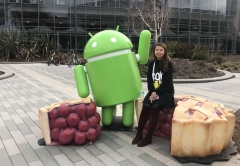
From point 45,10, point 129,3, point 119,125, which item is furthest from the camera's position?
point 129,3

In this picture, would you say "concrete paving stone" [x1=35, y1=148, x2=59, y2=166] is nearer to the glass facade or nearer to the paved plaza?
the paved plaza

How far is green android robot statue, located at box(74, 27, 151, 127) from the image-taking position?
4211 mm

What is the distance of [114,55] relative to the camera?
13.9 feet

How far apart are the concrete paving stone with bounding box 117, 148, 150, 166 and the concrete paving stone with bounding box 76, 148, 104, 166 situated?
412 millimetres

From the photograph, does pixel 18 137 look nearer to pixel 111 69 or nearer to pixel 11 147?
pixel 11 147

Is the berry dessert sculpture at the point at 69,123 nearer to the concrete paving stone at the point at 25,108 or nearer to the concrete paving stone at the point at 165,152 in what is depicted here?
the concrete paving stone at the point at 165,152

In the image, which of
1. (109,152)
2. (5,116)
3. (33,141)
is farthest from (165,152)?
(5,116)

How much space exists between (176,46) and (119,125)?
12.2 metres

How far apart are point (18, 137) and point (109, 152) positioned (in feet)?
5.77

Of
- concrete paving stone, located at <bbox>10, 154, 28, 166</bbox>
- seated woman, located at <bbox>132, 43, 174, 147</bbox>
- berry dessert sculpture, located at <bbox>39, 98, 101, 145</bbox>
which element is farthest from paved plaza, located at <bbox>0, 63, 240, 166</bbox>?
seated woman, located at <bbox>132, 43, 174, 147</bbox>

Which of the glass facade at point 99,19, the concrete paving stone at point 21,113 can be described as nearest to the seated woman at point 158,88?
the concrete paving stone at point 21,113

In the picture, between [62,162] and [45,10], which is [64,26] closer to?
[45,10]

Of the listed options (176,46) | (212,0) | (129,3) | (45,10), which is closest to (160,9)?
(176,46)

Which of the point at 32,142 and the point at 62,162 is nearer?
the point at 62,162
